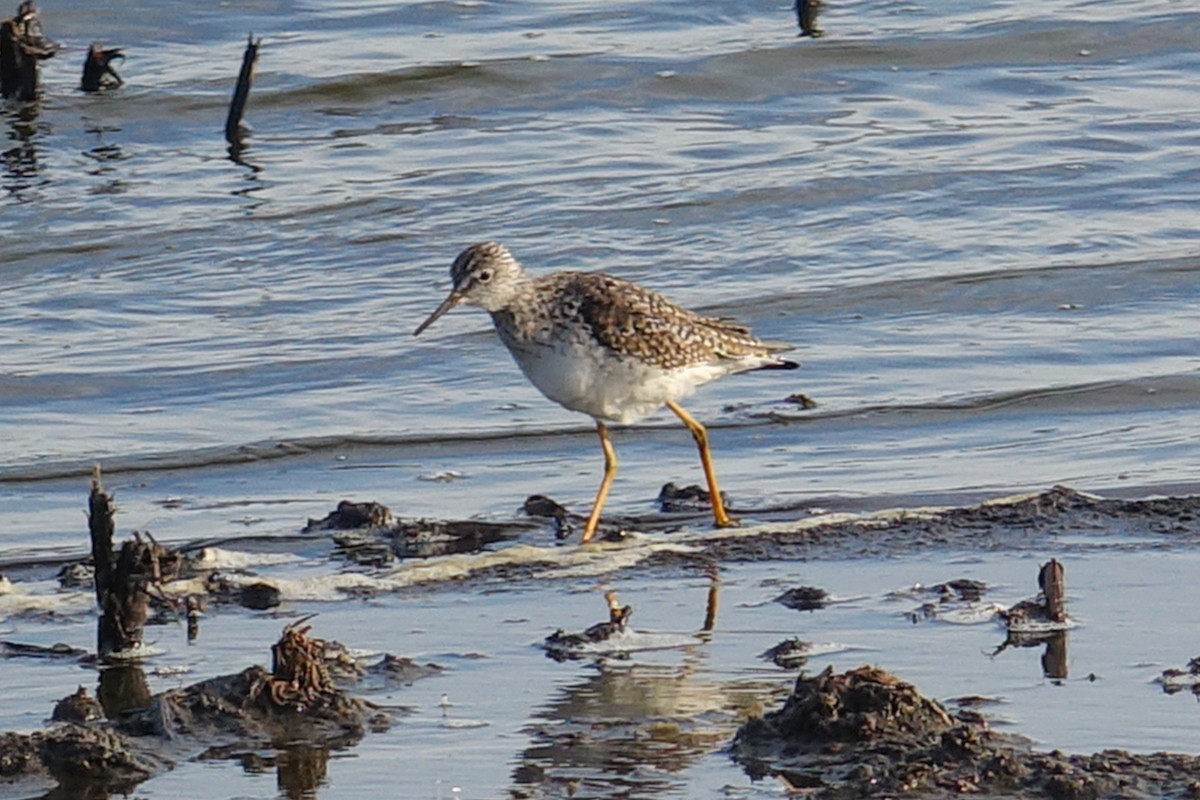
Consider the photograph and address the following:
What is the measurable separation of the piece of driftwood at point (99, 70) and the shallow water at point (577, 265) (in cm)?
12

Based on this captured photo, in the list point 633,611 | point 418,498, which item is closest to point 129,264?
point 418,498

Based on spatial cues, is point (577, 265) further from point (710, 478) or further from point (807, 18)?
point (807, 18)

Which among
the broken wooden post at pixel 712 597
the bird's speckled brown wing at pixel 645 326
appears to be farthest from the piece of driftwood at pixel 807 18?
the broken wooden post at pixel 712 597

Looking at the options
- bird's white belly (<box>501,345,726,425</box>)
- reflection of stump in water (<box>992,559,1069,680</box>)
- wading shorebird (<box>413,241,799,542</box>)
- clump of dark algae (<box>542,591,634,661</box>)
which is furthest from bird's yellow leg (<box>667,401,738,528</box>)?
reflection of stump in water (<box>992,559,1069,680</box>)

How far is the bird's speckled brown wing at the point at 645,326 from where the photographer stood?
7520 millimetres

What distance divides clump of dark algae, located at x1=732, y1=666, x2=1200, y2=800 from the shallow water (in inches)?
6.8

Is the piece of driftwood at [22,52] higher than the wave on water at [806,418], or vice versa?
the piece of driftwood at [22,52]

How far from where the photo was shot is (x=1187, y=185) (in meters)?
13.2

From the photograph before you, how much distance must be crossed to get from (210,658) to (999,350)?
5.27 meters

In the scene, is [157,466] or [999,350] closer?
[157,466]

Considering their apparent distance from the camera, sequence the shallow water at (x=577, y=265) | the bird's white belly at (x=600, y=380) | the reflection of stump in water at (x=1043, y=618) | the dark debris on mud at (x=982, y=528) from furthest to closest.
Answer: the shallow water at (x=577, y=265)
the bird's white belly at (x=600, y=380)
the dark debris on mud at (x=982, y=528)
the reflection of stump in water at (x=1043, y=618)

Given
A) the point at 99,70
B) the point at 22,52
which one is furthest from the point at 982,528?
the point at 99,70

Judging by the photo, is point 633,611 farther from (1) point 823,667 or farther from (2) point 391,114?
(2) point 391,114

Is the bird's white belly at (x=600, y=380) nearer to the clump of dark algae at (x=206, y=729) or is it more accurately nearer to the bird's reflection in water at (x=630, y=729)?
the bird's reflection in water at (x=630, y=729)
